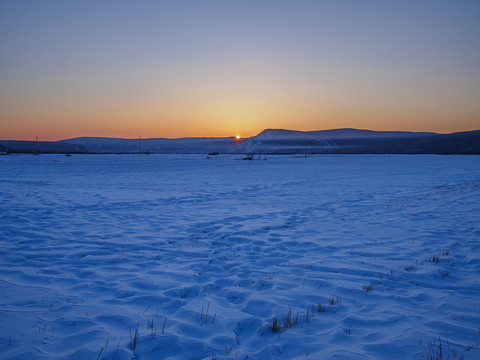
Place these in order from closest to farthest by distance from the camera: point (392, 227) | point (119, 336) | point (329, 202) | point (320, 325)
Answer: point (119, 336)
point (320, 325)
point (392, 227)
point (329, 202)

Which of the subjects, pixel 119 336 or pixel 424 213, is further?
pixel 424 213

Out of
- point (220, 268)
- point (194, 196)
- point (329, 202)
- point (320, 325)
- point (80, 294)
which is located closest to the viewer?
point (320, 325)

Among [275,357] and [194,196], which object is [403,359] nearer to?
[275,357]

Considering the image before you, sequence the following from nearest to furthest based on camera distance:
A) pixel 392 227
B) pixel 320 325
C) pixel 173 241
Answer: pixel 320 325, pixel 173 241, pixel 392 227

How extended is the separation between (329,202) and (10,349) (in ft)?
41.7

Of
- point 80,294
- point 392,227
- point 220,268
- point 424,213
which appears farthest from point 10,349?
point 424,213

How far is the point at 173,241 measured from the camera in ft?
26.3

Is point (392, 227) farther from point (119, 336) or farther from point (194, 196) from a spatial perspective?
point (194, 196)

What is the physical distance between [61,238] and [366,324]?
7508 millimetres

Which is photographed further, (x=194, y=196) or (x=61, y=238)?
(x=194, y=196)

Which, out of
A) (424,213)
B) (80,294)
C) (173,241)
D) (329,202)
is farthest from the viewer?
(329,202)

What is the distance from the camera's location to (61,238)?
318 inches

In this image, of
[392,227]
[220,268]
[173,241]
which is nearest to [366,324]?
[220,268]

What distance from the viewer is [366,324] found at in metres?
4.06
